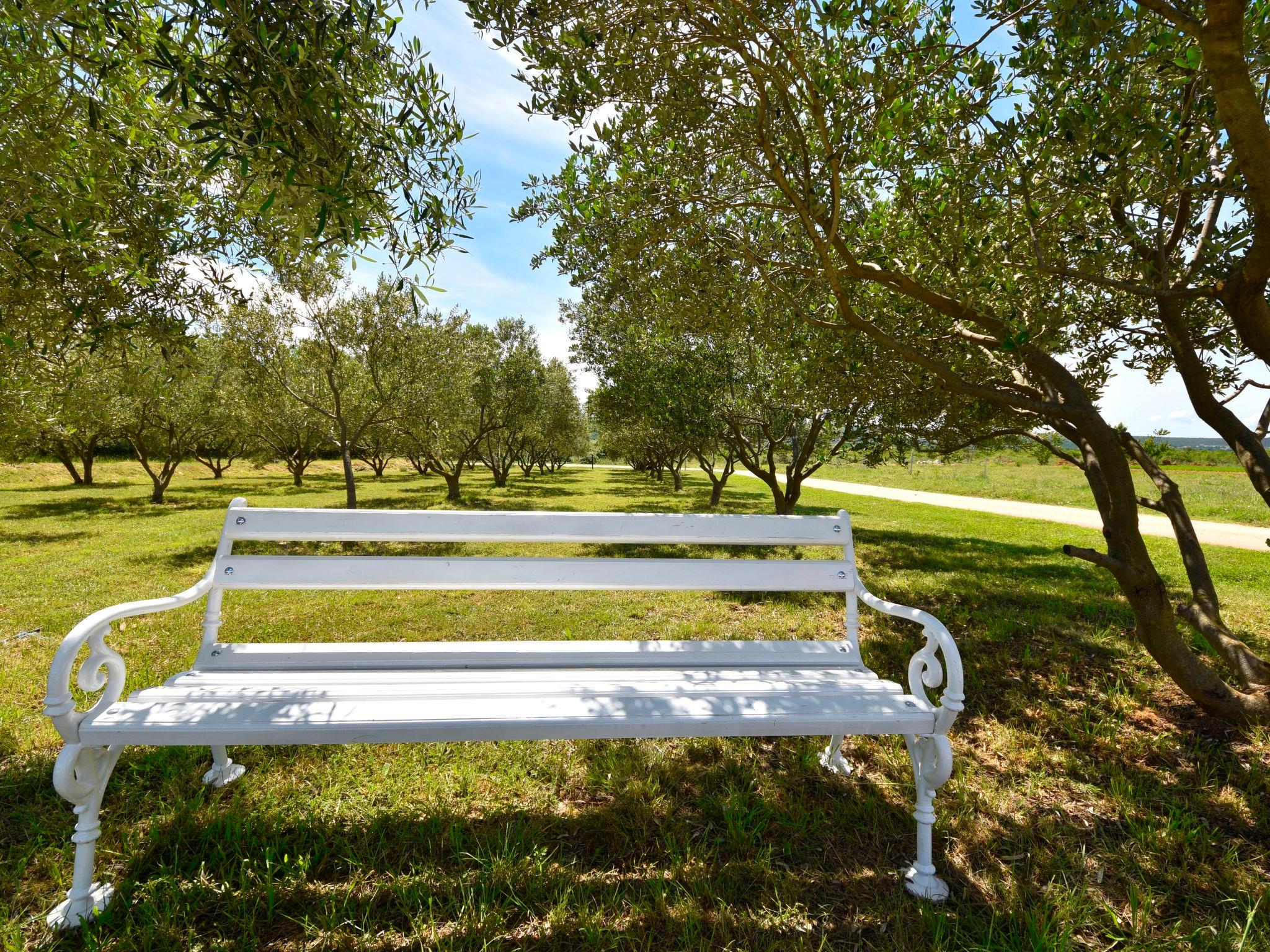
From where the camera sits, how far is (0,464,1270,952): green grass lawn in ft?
6.92

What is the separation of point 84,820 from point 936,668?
11.9ft

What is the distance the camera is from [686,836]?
8.58ft

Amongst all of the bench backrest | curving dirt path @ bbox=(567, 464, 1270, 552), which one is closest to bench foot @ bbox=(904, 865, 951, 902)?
the bench backrest

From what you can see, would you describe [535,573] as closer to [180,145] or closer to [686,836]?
[686,836]

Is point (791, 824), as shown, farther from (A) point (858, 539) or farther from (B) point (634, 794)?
(A) point (858, 539)

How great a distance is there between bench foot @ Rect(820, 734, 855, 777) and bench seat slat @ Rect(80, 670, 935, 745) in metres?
0.77

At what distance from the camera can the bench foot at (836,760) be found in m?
3.16

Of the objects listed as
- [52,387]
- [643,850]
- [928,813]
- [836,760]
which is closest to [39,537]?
[52,387]

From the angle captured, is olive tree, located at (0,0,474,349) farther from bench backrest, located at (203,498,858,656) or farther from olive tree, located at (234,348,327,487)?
olive tree, located at (234,348,327,487)

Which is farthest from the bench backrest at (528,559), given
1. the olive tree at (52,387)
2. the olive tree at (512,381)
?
the olive tree at (512,381)

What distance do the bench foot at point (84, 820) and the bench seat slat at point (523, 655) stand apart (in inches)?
27.1

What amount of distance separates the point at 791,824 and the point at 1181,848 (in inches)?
71.1

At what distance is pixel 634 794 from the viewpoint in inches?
115

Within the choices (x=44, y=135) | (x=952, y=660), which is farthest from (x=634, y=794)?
(x=44, y=135)
